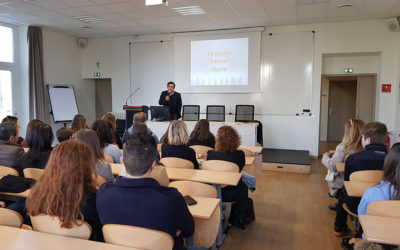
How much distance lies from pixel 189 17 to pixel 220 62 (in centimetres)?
166

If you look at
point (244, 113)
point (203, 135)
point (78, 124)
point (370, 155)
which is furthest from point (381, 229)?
point (244, 113)

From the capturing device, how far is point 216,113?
24.0ft

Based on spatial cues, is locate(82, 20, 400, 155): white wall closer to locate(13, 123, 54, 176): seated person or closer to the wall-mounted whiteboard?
the wall-mounted whiteboard

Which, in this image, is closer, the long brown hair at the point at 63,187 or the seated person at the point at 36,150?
the long brown hair at the point at 63,187

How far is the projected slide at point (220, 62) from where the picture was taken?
7531 mm

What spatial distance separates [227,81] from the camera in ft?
25.4

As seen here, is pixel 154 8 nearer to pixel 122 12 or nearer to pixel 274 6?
pixel 122 12

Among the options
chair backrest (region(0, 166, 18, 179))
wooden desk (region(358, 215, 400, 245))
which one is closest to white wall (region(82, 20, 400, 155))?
wooden desk (region(358, 215, 400, 245))

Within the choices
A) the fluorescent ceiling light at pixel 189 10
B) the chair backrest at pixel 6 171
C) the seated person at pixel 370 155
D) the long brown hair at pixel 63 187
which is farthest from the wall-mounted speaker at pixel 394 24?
the chair backrest at pixel 6 171

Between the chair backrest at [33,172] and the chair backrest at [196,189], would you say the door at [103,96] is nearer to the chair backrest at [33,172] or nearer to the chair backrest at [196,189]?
the chair backrest at [33,172]

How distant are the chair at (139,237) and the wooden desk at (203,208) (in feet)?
1.15

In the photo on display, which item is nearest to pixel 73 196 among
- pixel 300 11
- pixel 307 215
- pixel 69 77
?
pixel 307 215

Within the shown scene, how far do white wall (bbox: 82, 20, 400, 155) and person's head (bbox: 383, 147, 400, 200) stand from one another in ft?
17.8

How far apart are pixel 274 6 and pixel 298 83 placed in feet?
7.24
